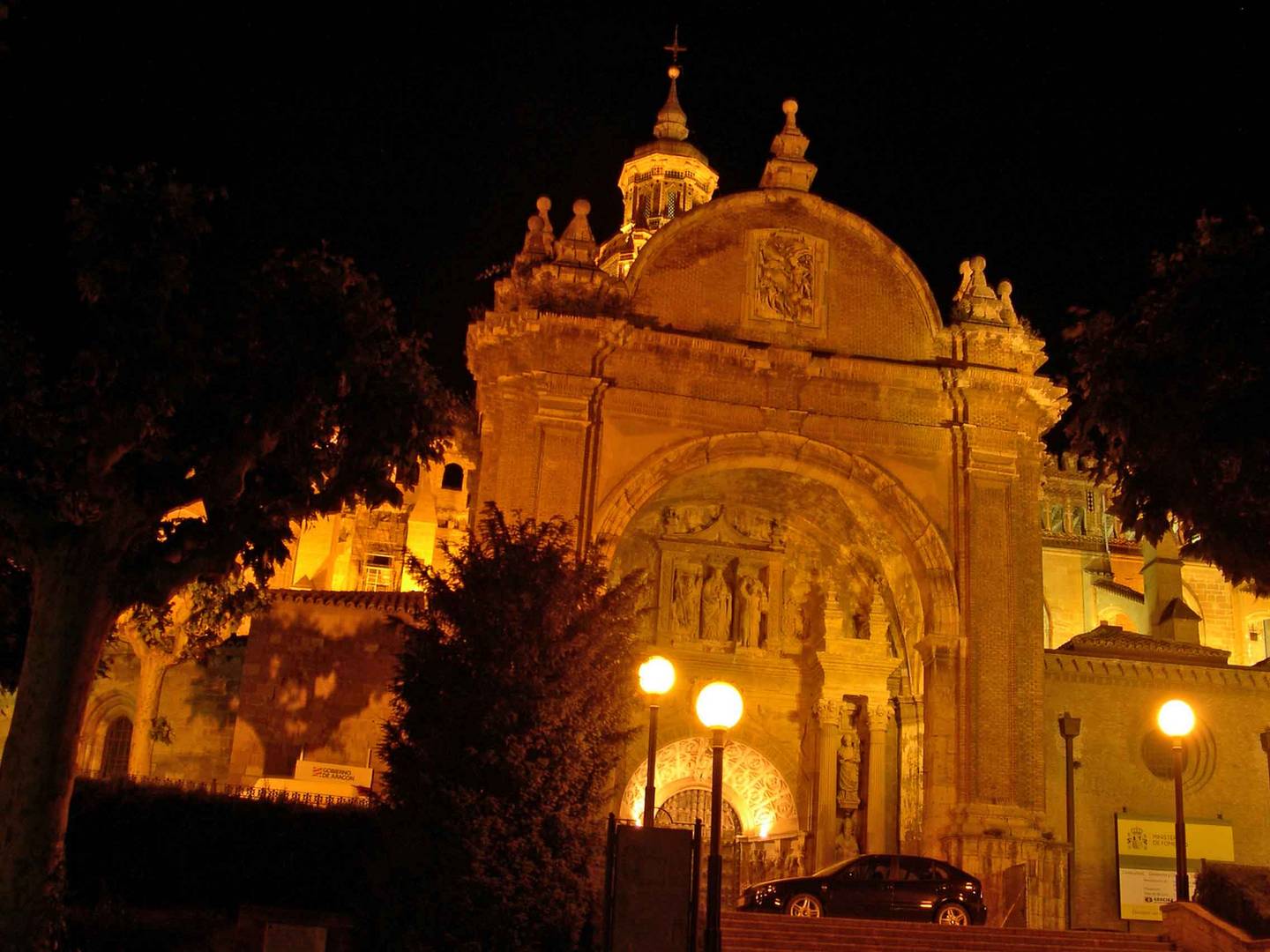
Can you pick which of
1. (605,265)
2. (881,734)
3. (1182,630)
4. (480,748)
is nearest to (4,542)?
(480,748)

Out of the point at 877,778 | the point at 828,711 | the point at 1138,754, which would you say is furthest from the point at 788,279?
the point at 1138,754

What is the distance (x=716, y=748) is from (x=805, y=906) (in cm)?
782

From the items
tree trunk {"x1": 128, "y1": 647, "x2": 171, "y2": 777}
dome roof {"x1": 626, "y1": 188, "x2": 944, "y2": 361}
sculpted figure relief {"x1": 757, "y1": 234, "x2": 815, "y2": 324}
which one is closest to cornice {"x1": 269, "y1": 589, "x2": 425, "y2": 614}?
tree trunk {"x1": 128, "y1": 647, "x2": 171, "y2": 777}

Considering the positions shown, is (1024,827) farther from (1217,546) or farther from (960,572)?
(1217,546)

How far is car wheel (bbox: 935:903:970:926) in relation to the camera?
2138 cm

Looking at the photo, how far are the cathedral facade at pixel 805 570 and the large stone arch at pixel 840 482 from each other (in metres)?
0.06

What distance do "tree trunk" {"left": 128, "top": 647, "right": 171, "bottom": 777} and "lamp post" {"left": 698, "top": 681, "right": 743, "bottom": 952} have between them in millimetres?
18747

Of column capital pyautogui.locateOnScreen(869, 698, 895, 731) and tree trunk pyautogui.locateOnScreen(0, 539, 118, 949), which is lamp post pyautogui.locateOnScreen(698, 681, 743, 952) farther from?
column capital pyautogui.locateOnScreen(869, 698, 895, 731)

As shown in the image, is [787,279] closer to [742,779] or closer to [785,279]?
[785,279]

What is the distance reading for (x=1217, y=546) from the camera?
1695 centimetres

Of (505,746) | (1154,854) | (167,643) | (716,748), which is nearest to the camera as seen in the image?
(716,748)

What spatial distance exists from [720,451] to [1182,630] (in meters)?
21.1

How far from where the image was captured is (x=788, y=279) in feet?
95.8

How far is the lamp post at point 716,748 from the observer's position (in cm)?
1293
